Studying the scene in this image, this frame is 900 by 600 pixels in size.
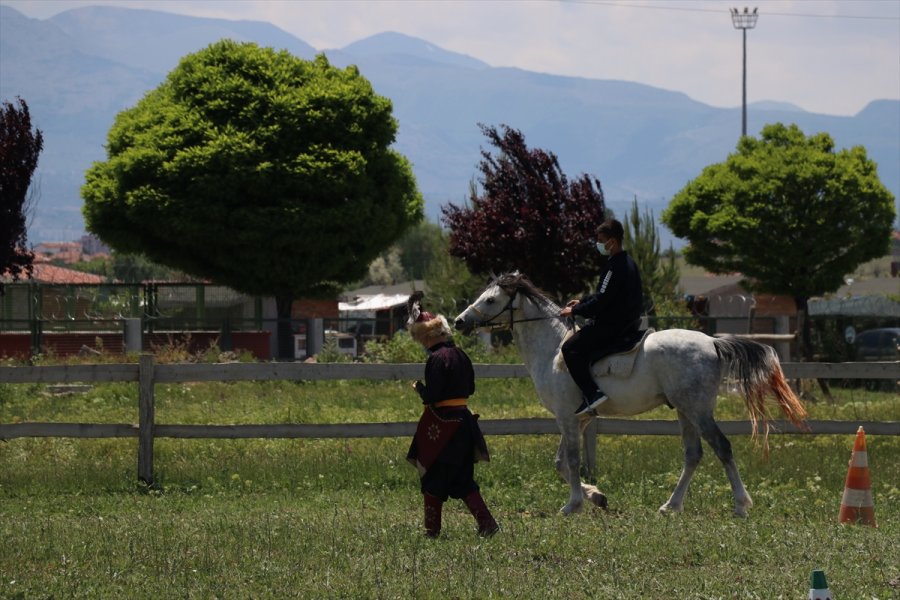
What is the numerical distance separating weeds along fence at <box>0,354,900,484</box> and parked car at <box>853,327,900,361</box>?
782 inches

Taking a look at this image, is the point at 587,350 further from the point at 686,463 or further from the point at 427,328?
the point at 427,328

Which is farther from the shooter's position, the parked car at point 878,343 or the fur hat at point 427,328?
the parked car at point 878,343

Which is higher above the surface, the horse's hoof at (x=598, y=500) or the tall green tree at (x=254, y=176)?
the tall green tree at (x=254, y=176)

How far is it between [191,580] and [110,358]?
742 inches

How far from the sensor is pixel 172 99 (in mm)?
37469

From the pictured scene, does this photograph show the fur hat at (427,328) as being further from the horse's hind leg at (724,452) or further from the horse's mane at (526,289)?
the horse's hind leg at (724,452)

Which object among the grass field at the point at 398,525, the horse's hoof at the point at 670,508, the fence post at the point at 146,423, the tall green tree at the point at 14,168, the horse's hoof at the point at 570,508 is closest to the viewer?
the grass field at the point at 398,525

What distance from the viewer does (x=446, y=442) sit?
9.60m

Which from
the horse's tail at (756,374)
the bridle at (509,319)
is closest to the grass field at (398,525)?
the horse's tail at (756,374)

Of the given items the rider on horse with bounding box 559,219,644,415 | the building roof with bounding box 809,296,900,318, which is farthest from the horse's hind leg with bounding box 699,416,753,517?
the building roof with bounding box 809,296,900,318

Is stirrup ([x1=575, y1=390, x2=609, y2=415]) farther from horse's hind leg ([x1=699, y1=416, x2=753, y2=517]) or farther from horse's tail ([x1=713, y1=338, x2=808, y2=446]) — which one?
horse's tail ([x1=713, y1=338, x2=808, y2=446])

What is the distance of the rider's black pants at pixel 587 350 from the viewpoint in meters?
11.4

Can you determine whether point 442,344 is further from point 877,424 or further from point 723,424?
point 877,424

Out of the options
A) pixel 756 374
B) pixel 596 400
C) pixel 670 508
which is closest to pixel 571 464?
pixel 596 400
